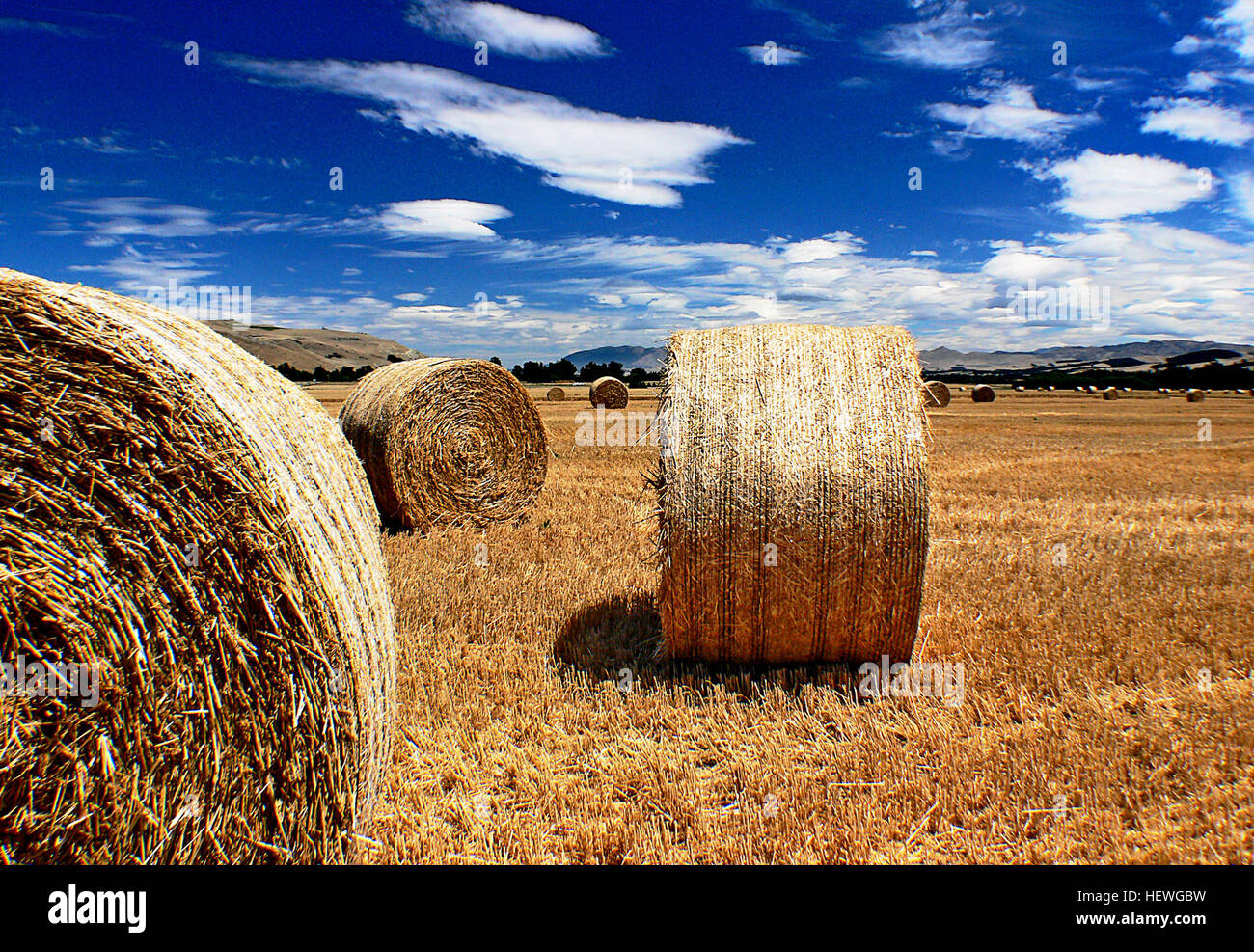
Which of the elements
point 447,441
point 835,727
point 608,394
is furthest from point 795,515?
point 608,394

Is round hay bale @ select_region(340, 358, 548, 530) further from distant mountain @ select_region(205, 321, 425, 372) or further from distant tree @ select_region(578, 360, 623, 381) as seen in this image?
distant mountain @ select_region(205, 321, 425, 372)

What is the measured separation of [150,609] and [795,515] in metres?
3.25

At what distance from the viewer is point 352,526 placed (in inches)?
135

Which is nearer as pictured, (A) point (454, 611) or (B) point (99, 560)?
(B) point (99, 560)

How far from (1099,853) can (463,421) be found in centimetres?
779

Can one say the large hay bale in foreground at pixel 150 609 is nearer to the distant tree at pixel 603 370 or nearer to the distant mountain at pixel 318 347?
the distant tree at pixel 603 370

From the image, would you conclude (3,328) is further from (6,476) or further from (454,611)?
(454,611)

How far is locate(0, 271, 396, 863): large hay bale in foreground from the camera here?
8.52ft

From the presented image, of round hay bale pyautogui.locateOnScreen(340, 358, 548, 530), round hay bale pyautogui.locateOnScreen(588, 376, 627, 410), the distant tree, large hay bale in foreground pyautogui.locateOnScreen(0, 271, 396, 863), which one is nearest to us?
→ large hay bale in foreground pyautogui.locateOnScreen(0, 271, 396, 863)

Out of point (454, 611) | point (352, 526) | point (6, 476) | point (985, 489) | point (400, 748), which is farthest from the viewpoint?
point (985, 489)

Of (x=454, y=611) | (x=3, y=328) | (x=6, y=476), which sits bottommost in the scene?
(x=454, y=611)

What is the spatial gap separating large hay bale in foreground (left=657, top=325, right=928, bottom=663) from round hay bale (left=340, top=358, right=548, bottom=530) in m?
4.72

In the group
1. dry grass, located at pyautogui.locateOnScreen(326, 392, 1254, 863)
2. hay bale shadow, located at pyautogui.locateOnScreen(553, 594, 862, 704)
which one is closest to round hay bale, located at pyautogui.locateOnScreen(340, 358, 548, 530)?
dry grass, located at pyautogui.locateOnScreen(326, 392, 1254, 863)

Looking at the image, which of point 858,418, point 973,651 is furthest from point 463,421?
point 973,651
